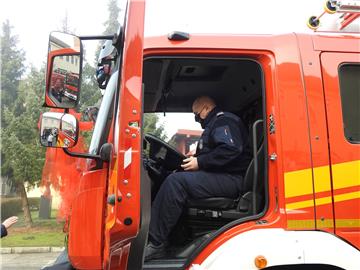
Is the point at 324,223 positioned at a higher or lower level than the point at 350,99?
lower

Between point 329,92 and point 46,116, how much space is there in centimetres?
168

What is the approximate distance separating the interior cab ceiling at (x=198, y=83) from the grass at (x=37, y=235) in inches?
281

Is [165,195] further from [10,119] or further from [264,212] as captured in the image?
[10,119]

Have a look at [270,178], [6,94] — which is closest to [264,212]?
[270,178]

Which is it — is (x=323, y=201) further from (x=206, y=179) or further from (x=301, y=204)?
(x=206, y=179)

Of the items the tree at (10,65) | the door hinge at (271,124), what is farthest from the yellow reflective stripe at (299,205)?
the tree at (10,65)

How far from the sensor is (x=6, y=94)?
29281 millimetres

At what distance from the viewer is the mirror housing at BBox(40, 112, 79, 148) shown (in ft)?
7.34

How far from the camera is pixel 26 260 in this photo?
954 cm

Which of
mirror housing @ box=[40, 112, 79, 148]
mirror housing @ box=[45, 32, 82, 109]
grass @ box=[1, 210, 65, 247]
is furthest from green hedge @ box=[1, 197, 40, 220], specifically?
mirror housing @ box=[45, 32, 82, 109]

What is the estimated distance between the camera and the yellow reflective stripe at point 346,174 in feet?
7.58

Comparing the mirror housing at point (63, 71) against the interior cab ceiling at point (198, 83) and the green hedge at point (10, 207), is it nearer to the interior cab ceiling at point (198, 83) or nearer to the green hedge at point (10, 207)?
the interior cab ceiling at point (198, 83)

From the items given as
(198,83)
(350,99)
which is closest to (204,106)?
(198,83)

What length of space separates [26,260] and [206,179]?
8.30 metres
